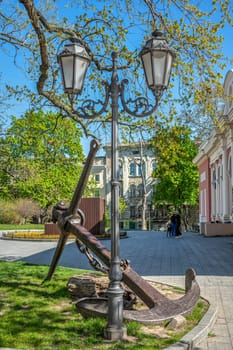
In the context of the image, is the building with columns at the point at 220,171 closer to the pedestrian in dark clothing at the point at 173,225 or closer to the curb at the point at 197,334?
the pedestrian in dark clothing at the point at 173,225

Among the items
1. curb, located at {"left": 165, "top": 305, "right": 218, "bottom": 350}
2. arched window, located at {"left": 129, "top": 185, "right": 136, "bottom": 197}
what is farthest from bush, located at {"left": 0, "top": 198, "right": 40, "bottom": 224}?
curb, located at {"left": 165, "top": 305, "right": 218, "bottom": 350}

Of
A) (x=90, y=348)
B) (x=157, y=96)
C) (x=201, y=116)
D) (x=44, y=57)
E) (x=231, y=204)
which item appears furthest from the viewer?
(x=231, y=204)

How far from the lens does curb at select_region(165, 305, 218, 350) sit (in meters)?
4.61

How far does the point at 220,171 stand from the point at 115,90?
22.8 meters

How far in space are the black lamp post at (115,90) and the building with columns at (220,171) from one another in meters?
15.3

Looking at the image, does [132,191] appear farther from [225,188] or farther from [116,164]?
[116,164]

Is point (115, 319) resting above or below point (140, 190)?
below

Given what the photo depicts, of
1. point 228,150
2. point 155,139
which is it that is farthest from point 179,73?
point 228,150

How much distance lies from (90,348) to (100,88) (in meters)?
7.76

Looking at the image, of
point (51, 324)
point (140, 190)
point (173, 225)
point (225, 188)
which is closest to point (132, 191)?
point (140, 190)

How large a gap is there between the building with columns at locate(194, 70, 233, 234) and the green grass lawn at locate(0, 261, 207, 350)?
14.9 m

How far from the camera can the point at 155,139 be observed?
10.9 metres

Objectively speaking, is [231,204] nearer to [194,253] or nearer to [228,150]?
[228,150]

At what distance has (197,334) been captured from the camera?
16.3 feet
